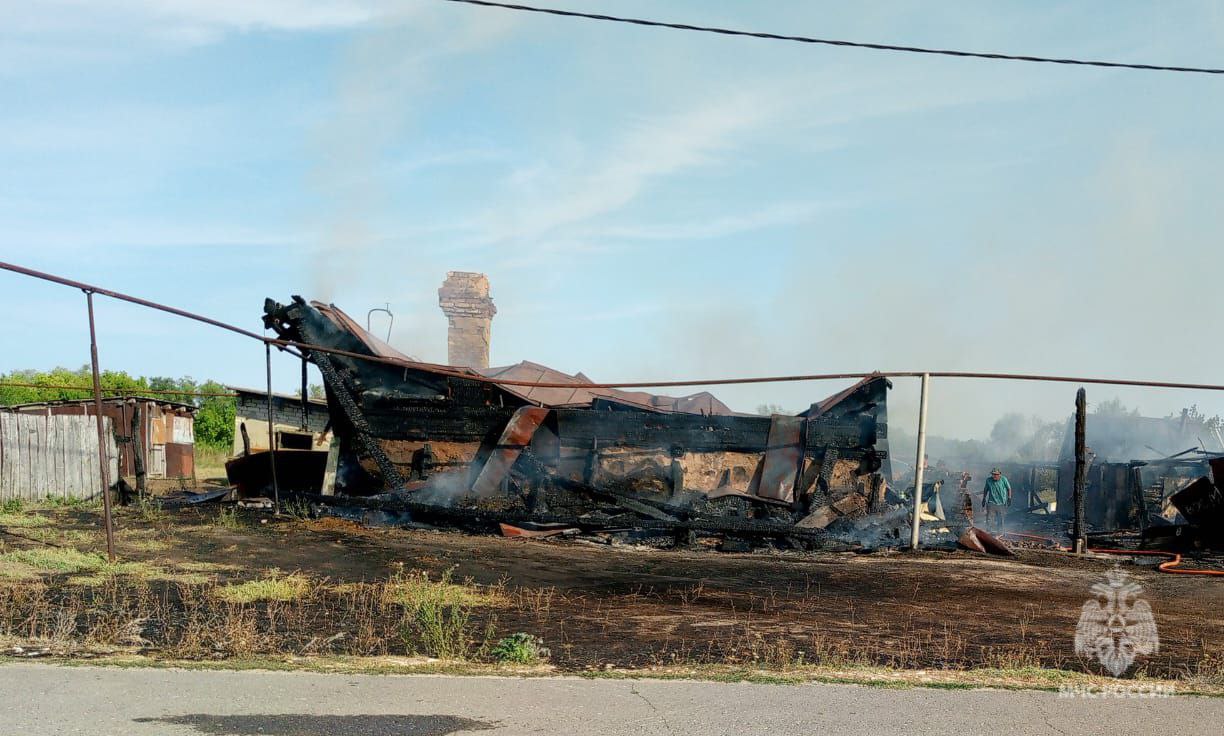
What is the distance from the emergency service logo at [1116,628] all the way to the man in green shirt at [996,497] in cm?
1026

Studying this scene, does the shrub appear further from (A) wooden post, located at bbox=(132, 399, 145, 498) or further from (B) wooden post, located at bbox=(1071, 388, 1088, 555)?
(A) wooden post, located at bbox=(132, 399, 145, 498)

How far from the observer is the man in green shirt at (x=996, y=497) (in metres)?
20.4

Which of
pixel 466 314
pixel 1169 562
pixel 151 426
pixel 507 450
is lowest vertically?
pixel 1169 562

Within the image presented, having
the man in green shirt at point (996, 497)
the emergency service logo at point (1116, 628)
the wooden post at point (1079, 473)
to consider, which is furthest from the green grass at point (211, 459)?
the emergency service logo at point (1116, 628)

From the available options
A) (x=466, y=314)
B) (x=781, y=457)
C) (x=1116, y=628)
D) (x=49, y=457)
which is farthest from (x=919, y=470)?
(x=466, y=314)

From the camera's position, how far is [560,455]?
14.9m

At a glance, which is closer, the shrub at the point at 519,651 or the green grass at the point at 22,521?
the shrub at the point at 519,651

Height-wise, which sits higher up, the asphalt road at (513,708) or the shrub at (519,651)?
the asphalt road at (513,708)

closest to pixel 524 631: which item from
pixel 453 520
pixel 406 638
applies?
pixel 406 638

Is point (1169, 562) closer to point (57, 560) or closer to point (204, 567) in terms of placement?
point (204, 567)

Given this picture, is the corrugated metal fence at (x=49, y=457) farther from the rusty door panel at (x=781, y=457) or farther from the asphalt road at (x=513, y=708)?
the asphalt road at (x=513, y=708)

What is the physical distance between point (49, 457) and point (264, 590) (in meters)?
12.0

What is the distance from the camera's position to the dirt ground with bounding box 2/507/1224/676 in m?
6.44

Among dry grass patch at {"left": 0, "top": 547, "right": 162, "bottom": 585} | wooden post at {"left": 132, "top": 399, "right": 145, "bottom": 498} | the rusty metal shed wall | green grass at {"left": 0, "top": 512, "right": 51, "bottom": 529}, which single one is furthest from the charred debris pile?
the rusty metal shed wall
